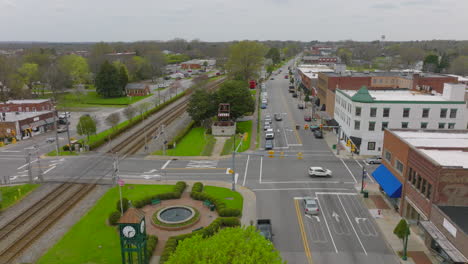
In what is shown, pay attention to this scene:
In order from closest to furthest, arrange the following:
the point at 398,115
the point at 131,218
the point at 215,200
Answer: the point at 131,218 < the point at 215,200 < the point at 398,115

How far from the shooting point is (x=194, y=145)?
2491 inches

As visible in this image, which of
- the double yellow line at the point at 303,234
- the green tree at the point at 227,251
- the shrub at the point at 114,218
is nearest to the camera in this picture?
the green tree at the point at 227,251

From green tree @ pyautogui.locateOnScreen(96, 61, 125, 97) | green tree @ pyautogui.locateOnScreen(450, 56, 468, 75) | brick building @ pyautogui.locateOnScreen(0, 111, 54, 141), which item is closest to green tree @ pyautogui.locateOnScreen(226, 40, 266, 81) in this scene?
green tree @ pyautogui.locateOnScreen(96, 61, 125, 97)

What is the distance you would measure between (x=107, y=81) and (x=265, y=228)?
101503mm

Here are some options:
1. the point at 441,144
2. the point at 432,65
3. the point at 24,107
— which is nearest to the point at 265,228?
the point at 441,144

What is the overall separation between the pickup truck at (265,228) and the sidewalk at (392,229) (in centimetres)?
1047

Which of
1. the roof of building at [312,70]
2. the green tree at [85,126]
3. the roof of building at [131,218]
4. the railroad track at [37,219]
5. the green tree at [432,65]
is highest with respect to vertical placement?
the green tree at [432,65]

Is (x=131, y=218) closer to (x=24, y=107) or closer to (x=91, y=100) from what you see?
(x=24, y=107)

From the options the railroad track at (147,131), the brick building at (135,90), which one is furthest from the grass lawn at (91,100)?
the railroad track at (147,131)

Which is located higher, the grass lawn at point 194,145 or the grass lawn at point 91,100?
the grass lawn at point 91,100

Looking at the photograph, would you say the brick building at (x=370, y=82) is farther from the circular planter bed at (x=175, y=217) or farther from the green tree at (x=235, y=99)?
the circular planter bed at (x=175, y=217)

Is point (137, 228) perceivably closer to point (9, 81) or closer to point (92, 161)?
point (92, 161)

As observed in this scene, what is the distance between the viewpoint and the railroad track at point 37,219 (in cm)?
3025

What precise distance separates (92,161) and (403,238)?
45.1 metres
